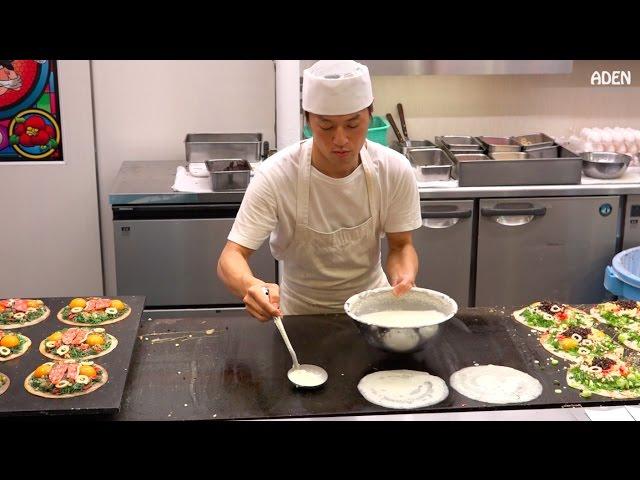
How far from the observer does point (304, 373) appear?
2197 mm

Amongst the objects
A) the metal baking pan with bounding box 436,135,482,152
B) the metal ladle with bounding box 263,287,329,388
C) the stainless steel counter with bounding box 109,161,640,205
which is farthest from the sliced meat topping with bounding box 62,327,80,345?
the metal baking pan with bounding box 436,135,482,152

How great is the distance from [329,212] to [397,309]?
47 centimetres

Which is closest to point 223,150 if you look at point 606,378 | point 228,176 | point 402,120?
point 228,176

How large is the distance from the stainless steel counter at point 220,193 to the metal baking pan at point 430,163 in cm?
14

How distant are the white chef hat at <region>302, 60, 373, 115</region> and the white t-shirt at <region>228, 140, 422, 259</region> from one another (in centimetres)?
30

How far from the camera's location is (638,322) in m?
2.62

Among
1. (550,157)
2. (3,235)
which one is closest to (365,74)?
(550,157)

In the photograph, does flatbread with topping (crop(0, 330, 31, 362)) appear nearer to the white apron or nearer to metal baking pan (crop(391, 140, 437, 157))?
the white apron

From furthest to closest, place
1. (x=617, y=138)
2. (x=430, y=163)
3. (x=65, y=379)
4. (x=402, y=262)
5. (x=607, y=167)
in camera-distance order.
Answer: (x=617, y=138)
(x=430, y=163)
(x=607, y=167)
(x=402, y=262)
(x=65, y=379)

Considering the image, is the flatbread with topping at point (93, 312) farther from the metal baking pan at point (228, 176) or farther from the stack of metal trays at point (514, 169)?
the stack of metal trays at point (514, 169)

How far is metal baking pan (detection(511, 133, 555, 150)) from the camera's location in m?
4.73

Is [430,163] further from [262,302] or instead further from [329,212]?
[262,302]

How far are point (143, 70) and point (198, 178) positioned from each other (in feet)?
2.92

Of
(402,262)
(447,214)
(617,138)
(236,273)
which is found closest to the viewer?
(236,273)
